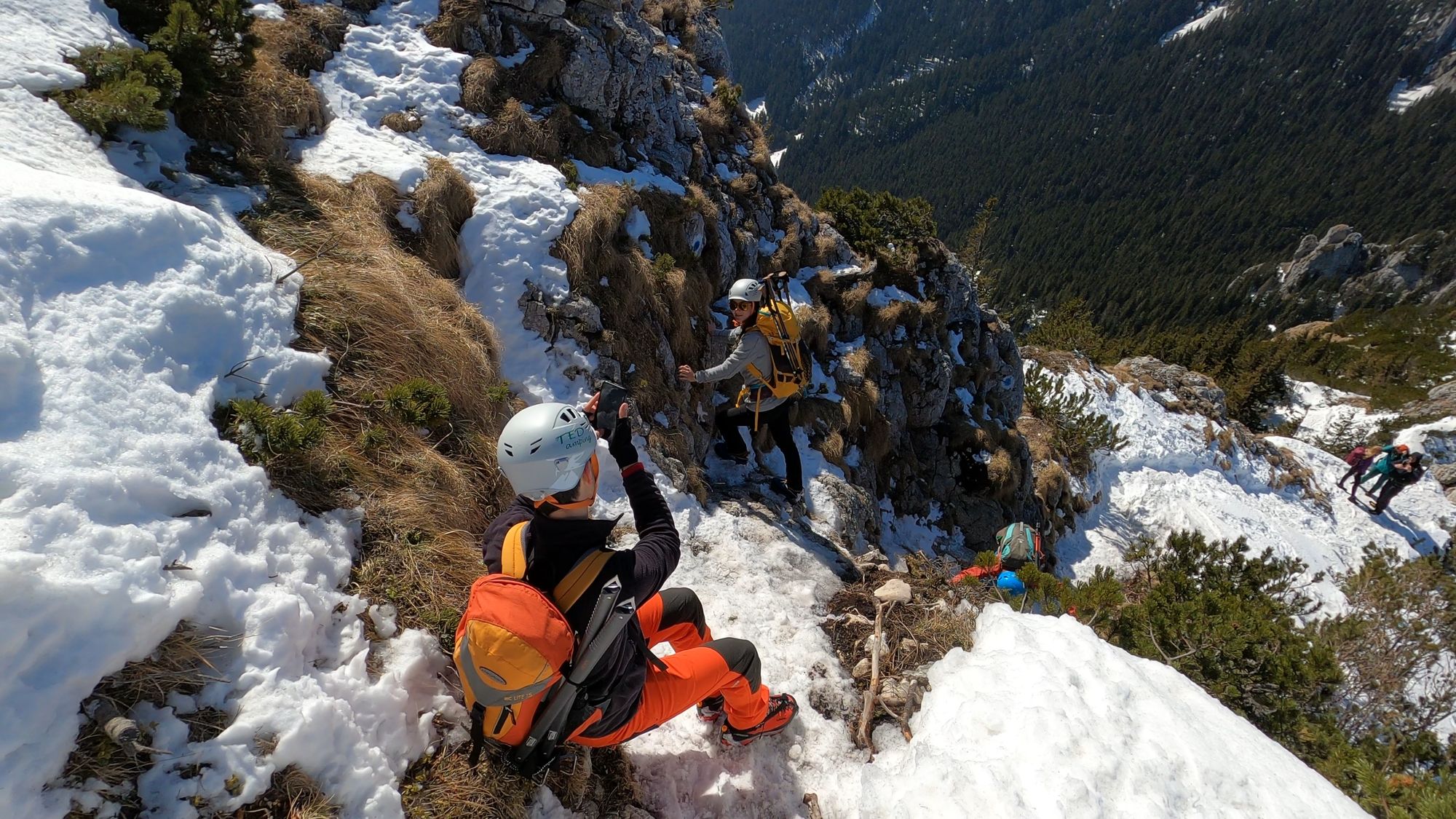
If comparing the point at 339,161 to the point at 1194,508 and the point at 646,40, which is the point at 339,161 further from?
the point at 1194,508

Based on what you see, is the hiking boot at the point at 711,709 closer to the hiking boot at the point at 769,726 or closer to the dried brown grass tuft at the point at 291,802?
the hiking boot at the point at 769,726

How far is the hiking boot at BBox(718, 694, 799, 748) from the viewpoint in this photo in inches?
161

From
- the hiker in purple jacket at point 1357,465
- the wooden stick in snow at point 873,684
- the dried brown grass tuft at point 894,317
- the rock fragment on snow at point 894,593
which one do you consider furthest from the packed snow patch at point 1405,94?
the wooden stick in snow at point 873,684

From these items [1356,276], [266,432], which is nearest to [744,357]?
[266,432]

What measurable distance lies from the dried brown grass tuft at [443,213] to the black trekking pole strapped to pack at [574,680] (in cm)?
594

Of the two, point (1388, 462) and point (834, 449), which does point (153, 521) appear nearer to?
point (834, 449)

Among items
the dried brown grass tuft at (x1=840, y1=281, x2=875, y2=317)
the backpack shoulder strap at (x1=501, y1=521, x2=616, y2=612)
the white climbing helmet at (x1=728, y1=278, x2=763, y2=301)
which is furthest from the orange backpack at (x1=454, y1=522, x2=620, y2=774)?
the dried brown grass tuft at (x1=840, y1=281, x2=875, y2=317)

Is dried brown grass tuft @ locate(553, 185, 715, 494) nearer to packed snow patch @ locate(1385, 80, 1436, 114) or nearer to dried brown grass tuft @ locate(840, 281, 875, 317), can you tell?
dried brown grass tuft @ locate(840, 281, 875, 317)

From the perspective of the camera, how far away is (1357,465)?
866 inches

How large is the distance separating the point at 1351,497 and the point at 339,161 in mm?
33713

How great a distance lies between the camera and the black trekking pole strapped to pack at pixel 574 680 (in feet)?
9.39

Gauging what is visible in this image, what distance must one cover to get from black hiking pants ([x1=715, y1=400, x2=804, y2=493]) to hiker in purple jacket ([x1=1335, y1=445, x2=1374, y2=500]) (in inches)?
1018

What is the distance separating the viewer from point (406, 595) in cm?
380

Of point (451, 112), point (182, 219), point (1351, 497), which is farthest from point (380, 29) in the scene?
point (1351, 497)
